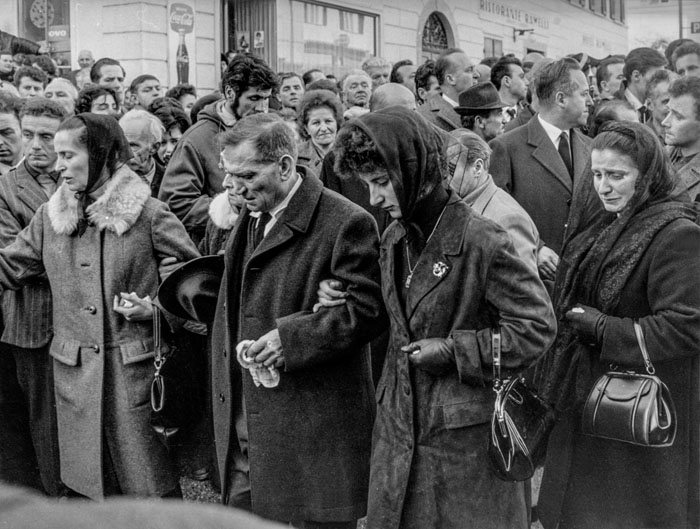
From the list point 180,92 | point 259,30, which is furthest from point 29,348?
point 259,30

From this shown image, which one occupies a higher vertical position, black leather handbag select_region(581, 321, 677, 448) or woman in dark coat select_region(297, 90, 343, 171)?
woman in dark coat select_region(297, 90, 343, 171)

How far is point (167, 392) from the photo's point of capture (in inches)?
161

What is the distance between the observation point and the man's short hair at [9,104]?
5.25 meters

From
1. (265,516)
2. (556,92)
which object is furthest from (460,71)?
(265,516)

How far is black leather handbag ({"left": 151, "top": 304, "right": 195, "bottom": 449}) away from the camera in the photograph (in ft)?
13.4

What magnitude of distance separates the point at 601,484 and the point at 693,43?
629cm

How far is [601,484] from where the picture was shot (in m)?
3.52

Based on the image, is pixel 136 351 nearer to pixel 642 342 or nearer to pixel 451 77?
pixel 642 342

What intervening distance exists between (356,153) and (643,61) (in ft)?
18.5

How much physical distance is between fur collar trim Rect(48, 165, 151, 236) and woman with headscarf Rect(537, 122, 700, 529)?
1.87 meters

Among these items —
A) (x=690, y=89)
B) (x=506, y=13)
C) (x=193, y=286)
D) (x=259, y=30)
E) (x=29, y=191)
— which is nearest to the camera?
(x=193, y=286)

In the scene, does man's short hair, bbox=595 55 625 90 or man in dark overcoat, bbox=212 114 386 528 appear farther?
man's short hair, bbox=595 55 625 90

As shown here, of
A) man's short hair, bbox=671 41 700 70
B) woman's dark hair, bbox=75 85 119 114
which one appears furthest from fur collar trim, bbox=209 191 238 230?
man's short hair, bbox=671 41 700 70

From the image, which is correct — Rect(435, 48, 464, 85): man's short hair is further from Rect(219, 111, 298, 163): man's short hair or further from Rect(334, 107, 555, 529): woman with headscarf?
Rect(334, 107, 555, 529): woman with headscarf
